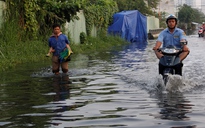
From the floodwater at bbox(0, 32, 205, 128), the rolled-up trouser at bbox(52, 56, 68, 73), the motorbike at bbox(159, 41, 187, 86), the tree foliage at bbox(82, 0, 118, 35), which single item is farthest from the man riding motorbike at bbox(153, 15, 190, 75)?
the tree foliage at bbox(82, 0, 118, 35)

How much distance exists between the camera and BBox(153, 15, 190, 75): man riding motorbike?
9.53 metres

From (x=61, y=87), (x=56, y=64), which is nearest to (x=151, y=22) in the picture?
(x=56, y=64)

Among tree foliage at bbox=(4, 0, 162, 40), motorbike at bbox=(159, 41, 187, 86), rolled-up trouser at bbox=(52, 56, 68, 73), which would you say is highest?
tree foliage at bbox=(4, 0, 162, 40)

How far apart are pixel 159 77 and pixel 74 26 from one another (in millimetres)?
16693

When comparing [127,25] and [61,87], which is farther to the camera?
[127,25]

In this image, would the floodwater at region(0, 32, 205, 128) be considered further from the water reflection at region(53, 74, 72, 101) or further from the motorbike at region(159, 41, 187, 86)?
the motorbike at region(159, 41, 187, 86)

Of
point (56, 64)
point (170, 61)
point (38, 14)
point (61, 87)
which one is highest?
point (38, 14)

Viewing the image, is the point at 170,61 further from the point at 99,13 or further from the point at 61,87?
the point at 99,13

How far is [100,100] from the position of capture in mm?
8164

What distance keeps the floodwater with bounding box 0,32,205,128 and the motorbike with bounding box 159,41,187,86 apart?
0.64ft

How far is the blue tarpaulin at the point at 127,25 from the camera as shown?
33719 mm

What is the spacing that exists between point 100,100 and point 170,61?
199 cm

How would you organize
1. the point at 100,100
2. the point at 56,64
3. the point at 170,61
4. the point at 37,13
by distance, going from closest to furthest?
the point at 100,100 → the point at 170,61 → the point at 56,64 → the point at 37,13

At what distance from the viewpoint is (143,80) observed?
11.2 metres
